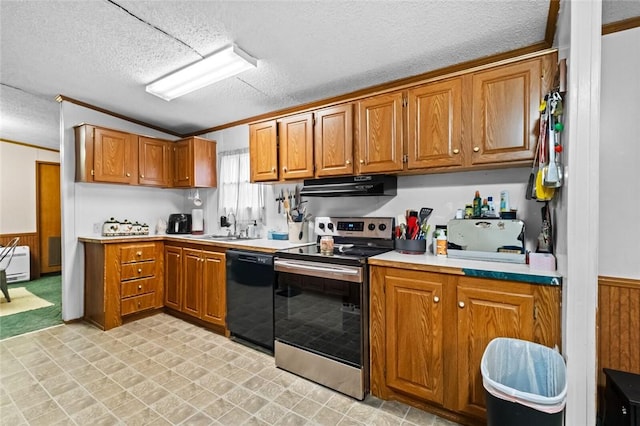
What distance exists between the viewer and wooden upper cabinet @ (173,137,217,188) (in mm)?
3932

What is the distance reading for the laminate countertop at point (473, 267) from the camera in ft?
4.98

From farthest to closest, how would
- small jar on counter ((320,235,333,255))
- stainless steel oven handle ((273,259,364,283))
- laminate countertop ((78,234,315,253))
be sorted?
laminate countertop ((78,234,315,253))
small jar on counter ((320,235,333,255))
stainless steel oven handle ((273,259,364,283))

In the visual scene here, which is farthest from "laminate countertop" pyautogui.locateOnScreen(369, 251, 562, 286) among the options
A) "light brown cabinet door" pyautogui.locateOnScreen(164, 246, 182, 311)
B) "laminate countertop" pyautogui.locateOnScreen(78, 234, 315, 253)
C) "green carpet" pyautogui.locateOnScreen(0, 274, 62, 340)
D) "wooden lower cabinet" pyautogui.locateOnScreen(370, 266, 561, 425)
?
"green carpet" pyautogui.locateOnScreen(0, 274, 62, 340)

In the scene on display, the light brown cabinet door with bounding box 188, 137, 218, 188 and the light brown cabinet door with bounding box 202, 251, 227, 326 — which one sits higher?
the light brown cabinet door with bounding box 188, 137, 218, 188

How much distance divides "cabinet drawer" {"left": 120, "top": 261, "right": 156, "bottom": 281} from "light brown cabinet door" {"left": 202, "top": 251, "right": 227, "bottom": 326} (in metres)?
0.88

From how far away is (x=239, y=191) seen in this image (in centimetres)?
388

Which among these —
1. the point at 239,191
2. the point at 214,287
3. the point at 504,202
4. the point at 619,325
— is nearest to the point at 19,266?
the point at 239,191

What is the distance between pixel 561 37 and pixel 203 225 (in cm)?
419

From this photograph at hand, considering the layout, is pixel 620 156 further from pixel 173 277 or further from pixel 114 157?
pixel 114 157

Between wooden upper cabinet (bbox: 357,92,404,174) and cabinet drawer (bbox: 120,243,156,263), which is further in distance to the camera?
cabinet drawer (bbox: 120,243,156,263)

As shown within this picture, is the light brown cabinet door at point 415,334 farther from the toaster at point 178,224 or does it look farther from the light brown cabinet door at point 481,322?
the toaster at point 178,224

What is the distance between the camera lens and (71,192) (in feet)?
11.2

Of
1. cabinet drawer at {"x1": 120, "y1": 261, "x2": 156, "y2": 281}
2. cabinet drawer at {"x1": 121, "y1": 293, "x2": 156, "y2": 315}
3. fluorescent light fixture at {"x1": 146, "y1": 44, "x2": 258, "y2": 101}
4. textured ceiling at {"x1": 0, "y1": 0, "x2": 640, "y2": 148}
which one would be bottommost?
cabinet drawer at {"x1": 121, "y1": 293, "x2": 156, "y2": 315}

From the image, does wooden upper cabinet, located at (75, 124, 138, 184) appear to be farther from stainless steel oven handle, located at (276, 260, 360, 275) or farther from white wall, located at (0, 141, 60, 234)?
white wall, located at (0, 141, 60, 234)
